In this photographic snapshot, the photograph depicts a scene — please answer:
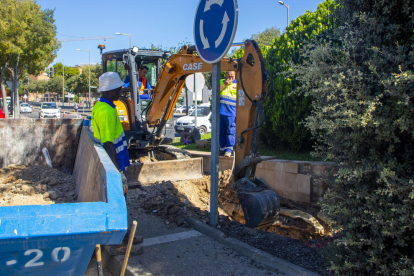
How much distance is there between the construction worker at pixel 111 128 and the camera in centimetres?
382

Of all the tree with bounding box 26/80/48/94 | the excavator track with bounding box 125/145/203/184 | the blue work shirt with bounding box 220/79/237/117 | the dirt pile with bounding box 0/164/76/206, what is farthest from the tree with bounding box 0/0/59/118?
the tree with bounding box 26/80/48/94

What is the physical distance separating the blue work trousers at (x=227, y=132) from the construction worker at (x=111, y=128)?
12.9 ft

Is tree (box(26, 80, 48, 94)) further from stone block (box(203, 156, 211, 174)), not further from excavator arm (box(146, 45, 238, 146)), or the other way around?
stone block (box(203, 156, 211, 174))

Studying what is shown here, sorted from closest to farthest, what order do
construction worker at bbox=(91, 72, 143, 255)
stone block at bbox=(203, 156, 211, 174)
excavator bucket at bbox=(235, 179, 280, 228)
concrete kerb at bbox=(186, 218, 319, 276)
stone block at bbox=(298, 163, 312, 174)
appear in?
1. concrete kerb at bbox=(186, 218, 319, 276)
2. construction worker at bbox=(91, 72, 143, 255)
3. excavator bucket at bbox=(235, 179, 280, 228)
4. stone block at bbox=(298, 163, 312, 174)
5. stone block at bbox=(203, 156, 211, 174)

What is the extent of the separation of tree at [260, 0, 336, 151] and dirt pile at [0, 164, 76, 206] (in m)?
4.63

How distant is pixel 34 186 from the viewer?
4.27 metres

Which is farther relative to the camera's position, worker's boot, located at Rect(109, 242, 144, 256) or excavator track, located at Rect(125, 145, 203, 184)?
excavator track, located at Rect(125, 145, 203, 184)

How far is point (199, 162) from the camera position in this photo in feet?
24.6

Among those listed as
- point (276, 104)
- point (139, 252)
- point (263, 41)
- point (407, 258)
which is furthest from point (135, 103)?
point (263, 41)

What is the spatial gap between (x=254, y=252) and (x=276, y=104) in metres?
4.60

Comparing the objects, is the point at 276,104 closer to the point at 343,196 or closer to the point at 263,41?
the point at 343,196

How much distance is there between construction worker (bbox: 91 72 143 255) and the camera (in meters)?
3.82

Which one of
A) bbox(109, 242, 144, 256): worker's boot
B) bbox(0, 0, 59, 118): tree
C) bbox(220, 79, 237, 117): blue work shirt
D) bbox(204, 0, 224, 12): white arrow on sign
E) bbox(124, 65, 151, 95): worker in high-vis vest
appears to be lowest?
bbox(109, 242, 144, 256): worker's boot

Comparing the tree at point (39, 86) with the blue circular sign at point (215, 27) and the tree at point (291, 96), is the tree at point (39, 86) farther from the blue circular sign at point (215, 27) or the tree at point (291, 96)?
the blue circular sign at point (215, 27)
